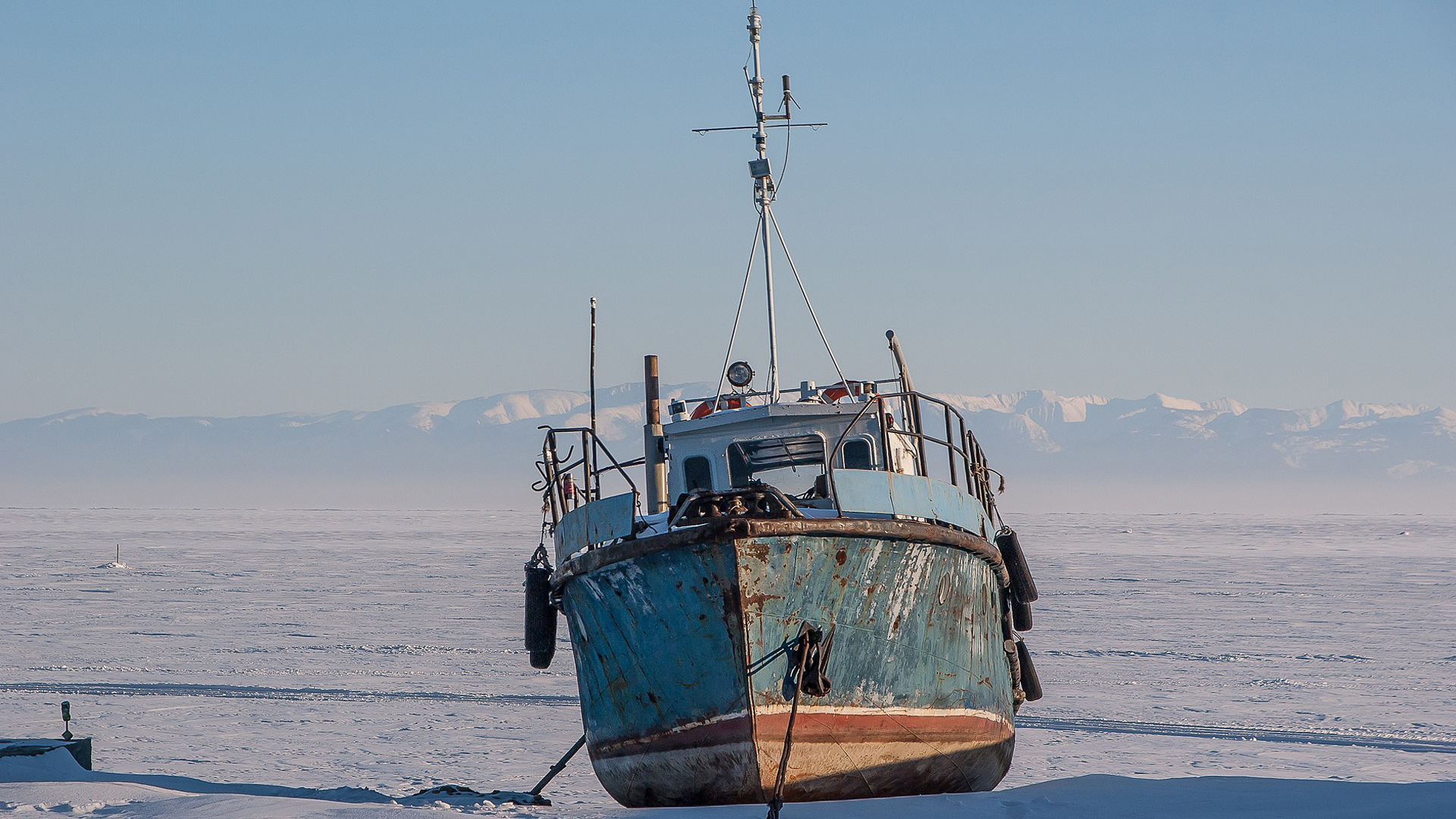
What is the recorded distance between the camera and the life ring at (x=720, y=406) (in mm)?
11508

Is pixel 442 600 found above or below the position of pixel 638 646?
below

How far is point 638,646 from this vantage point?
351 inches

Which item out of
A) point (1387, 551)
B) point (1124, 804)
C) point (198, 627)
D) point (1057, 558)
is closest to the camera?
point (1124, 804)

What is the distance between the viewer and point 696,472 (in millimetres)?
11117

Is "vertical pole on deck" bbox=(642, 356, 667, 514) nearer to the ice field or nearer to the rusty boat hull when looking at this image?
the rusty boat hull

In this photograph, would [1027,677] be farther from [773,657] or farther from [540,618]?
[773,657]

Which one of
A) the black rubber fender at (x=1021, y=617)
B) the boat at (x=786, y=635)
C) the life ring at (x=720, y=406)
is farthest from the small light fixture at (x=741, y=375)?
the black rubber fender at (x=1021, y=617)

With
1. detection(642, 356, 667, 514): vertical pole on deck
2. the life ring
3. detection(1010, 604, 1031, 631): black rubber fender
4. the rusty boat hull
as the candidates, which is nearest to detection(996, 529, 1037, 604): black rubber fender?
detection(1010, 604, 1031, 631): black rubber fender

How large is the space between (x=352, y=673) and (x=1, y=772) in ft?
24.1

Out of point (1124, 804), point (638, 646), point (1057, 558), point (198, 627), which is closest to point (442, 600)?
point (198, 627)

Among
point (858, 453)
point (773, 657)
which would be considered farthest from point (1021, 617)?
point (773, 657)

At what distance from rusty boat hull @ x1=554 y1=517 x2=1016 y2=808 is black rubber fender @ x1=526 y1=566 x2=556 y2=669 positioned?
1226mm

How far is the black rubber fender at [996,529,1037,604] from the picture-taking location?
11.9 m

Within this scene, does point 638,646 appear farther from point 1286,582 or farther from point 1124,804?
point 1286,582
